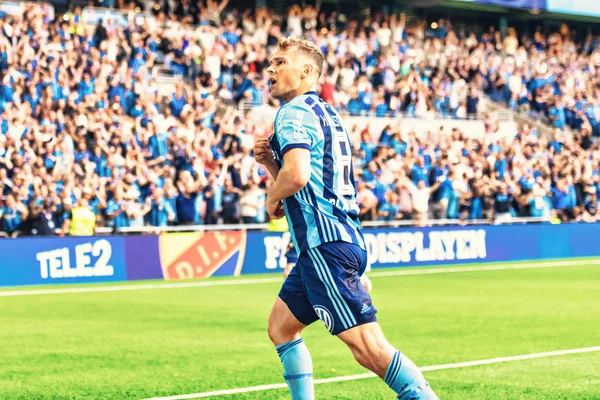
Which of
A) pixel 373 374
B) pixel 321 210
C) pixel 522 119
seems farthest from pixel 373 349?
pixel 522 119

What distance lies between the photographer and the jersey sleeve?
529 centimetres

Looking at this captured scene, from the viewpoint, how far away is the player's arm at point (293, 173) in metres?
5.22

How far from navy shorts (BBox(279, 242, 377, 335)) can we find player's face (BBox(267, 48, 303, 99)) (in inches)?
36.2

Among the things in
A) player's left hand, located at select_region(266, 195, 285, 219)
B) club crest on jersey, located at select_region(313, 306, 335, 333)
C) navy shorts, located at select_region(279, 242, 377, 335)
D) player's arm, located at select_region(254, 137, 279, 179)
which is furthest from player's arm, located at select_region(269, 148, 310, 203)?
club crest on jersey, located at select_region(313, 306, 335, 333)

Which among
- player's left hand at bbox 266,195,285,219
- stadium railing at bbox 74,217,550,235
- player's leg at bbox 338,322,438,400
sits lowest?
stadium railing at bbox 74,217,550,235

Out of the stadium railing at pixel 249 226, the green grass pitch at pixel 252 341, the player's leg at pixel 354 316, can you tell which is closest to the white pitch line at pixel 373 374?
the green grass pitch at pixel 252 341

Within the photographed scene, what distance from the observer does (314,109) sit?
5469mm

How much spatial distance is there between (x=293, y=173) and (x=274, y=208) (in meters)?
0.40

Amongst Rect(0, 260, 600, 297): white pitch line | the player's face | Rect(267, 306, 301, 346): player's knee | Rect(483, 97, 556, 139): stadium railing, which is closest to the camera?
the player's face

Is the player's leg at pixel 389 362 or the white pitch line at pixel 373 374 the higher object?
the player's leg at pixel 389 362

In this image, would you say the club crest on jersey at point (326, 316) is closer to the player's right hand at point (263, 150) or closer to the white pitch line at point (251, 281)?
the player's right hand at point (263, 150)

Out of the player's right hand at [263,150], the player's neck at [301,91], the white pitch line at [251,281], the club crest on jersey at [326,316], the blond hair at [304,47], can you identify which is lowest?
the white pitch line at [251,281]

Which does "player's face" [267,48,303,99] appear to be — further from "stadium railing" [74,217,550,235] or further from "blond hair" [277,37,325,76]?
"stadium railing" [74,217,550,235]

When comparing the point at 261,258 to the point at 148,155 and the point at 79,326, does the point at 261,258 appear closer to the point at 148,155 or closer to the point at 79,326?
the point at 148,155
